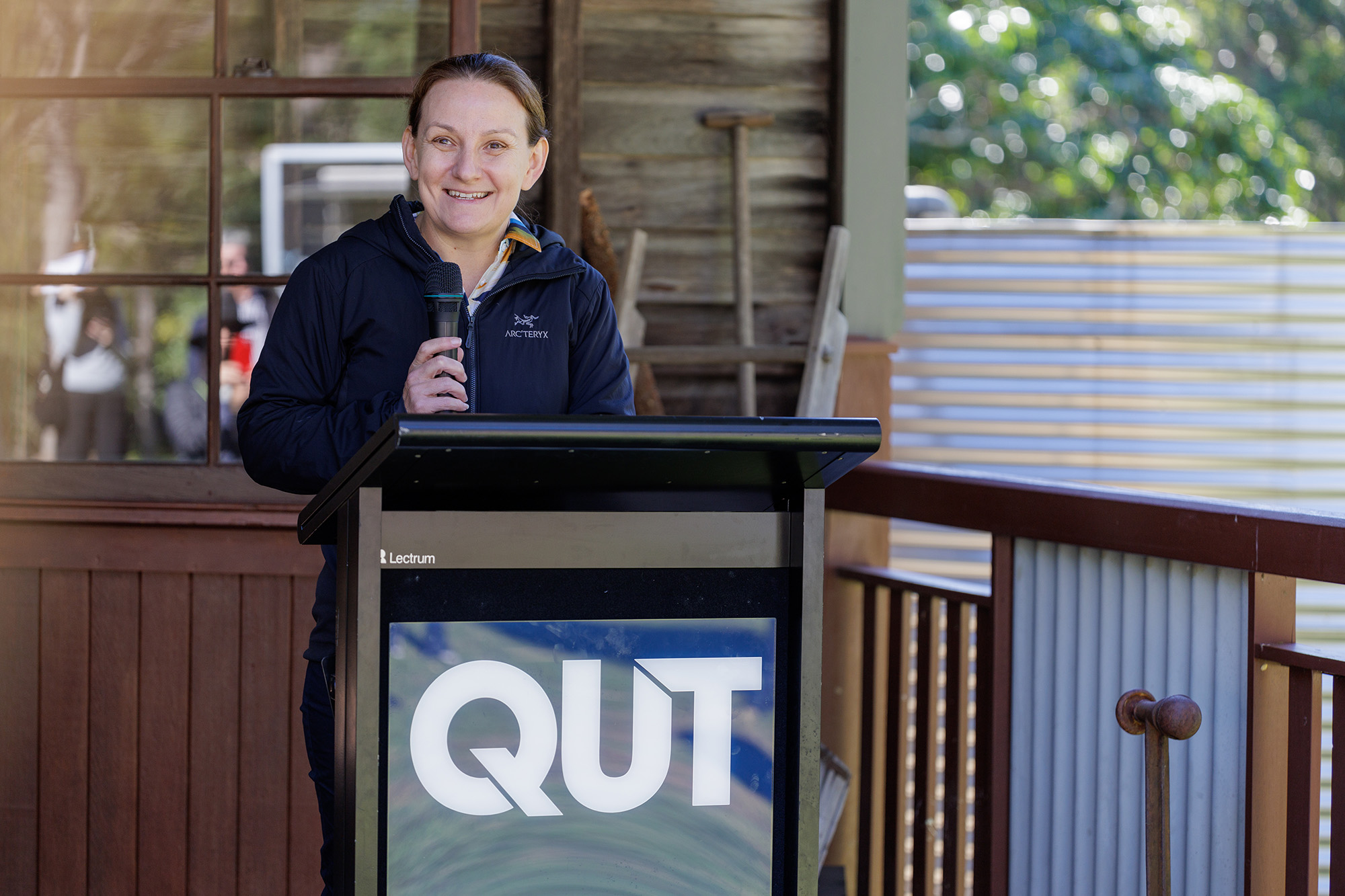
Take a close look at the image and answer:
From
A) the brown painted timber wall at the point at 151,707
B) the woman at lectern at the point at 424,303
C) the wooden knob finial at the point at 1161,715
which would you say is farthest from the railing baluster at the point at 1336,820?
the brown painted timber wall at the point at 151,707

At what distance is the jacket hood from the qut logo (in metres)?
0.64

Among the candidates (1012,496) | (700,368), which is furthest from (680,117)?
(1012,496)

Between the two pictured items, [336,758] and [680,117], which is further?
[680,117]

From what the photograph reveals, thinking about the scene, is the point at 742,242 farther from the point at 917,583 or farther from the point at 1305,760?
the point at 1305,760

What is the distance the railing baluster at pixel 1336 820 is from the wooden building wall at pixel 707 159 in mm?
2236

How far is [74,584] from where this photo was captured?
285 cm

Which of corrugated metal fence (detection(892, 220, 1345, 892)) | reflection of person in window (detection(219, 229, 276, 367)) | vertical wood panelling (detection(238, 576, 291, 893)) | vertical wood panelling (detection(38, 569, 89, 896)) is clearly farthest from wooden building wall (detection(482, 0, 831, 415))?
vertical wood panelling (detection(38, 569, 89, 896))

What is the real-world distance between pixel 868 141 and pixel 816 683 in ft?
9.24

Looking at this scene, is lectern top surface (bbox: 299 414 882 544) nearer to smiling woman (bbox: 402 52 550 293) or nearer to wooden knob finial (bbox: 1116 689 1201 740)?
smiling woman (bbox: 402 52 550 293)

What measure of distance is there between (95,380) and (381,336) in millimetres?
1559

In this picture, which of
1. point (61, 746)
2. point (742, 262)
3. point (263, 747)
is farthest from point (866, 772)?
point (61, 746)

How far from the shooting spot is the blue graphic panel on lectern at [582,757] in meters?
1.29

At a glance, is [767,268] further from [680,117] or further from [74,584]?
[74,584]

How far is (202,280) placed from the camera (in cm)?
291
